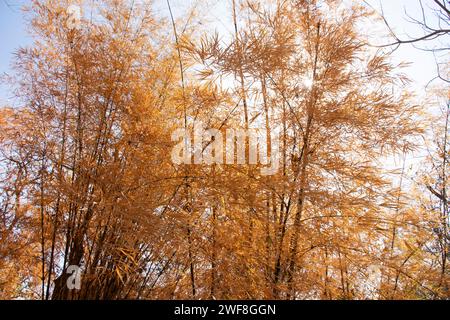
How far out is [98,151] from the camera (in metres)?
3.02

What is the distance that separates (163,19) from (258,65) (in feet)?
5.29

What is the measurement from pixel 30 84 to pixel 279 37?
7.71 feet

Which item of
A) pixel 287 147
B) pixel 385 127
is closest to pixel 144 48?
pixel 287 147

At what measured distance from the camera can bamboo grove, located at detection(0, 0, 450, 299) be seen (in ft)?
8.56

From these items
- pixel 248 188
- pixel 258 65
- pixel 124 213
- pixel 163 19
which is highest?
pixel 163 19

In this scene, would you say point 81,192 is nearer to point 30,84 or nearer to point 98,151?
point 98,151

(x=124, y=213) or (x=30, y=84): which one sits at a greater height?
(x=30, y=84)

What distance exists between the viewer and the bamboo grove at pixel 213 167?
261cm

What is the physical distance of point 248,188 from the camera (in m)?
2.58

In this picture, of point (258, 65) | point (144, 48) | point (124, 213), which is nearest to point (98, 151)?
point (124, 213)

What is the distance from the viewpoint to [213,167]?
104 inches
